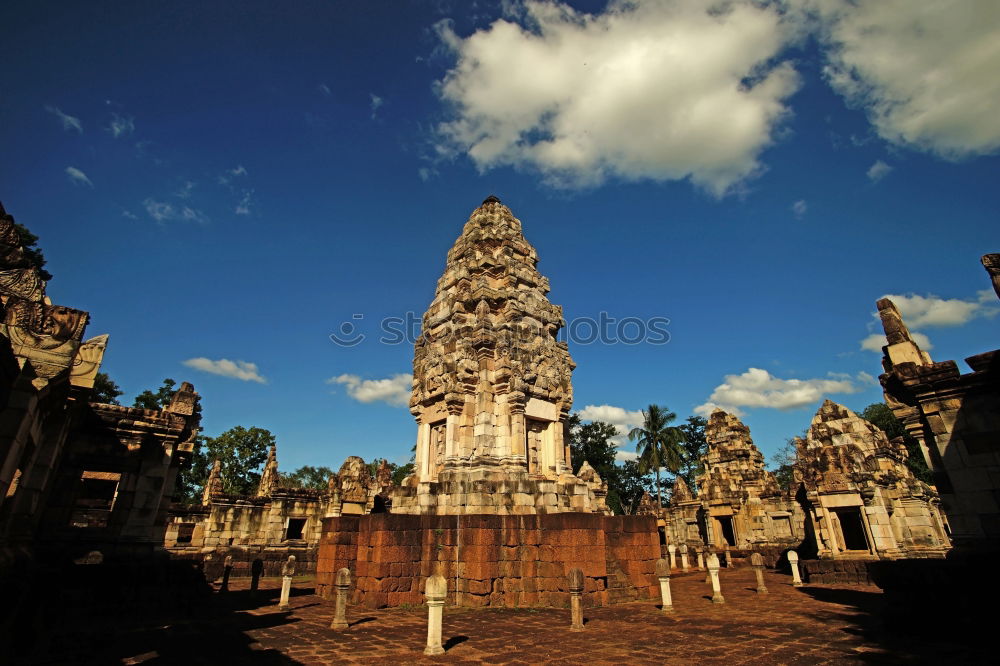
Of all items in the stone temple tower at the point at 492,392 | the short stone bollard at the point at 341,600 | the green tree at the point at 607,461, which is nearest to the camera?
the short stone bollard at the point at 341,600

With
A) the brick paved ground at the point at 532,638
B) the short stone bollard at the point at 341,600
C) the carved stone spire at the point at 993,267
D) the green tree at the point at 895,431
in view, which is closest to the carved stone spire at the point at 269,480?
the brick paved ground at the point at 532,638

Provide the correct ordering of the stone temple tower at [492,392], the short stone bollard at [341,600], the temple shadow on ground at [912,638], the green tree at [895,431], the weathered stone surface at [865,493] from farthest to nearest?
1. the green tree at [895,431]
2. the weathered stone surface at [865,493]
3. the stone temple tower at [492,392]
4. the short stone bollard at [341,600]
5. the temple shadow on ground at [912,638]

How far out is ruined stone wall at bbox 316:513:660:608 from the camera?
9805mm

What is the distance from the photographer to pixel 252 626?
8234mm

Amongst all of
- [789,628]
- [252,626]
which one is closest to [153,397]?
[252,626]

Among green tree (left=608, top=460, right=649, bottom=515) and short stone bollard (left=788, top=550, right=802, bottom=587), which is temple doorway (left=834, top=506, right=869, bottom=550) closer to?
short stone bollard (left=788, top=550, right=802, bottom=587)

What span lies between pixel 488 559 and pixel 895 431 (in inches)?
1772

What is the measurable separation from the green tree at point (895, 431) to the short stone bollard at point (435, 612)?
102 feet

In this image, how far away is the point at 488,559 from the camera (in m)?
9.93

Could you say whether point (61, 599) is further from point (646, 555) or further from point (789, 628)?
point (789, 628)

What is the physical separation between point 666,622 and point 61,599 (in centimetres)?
1048

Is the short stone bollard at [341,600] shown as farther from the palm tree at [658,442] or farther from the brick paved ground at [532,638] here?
the palm tree at [658,442]

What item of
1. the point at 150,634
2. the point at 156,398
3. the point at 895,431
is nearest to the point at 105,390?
the point at 156,398

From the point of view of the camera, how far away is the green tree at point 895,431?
33406 millimetres
